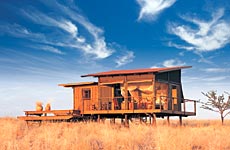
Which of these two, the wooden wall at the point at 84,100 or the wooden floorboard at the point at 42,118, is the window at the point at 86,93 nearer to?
the wooden wall at the point at 84,100

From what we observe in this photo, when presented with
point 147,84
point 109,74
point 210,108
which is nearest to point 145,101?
point 147,84

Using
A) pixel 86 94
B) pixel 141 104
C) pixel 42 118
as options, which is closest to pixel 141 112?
pixel 141 104

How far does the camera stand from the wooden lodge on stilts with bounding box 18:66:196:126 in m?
28.2

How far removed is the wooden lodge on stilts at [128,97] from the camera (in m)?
28.2

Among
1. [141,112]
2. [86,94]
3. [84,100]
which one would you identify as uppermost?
[86,94]

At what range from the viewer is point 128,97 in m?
28.6

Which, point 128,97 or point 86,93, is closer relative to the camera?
point 128,97

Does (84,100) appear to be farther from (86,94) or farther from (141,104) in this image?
(141,104)

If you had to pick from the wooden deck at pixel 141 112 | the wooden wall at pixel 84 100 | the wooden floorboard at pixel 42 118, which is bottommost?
the wooden floorboard at pixel 42 118

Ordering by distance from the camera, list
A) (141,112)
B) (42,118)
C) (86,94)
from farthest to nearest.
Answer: (86,94) < (42,118) < (141,112)

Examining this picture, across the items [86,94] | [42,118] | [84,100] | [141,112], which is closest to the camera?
[141,112]

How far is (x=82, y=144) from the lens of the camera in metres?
14.7

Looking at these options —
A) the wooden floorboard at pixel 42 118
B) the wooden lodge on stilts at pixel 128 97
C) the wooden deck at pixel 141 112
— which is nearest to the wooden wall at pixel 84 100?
the wooden lodge on stilts at pixel 128 97

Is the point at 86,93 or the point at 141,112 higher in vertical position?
the point at 86,93
